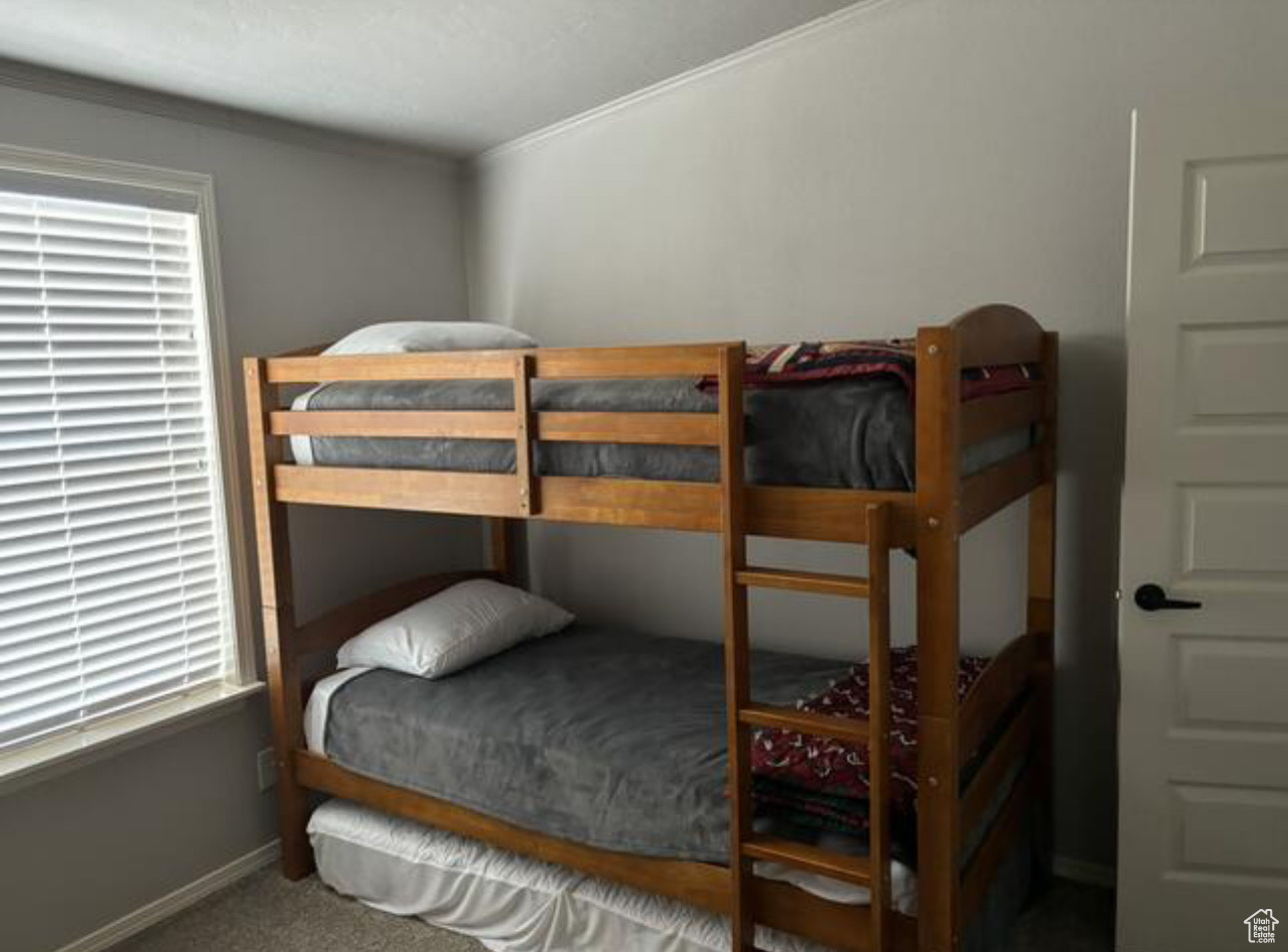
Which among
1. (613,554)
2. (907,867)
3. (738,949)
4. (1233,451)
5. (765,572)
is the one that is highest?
(1233,451)

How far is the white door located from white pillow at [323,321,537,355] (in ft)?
5.71

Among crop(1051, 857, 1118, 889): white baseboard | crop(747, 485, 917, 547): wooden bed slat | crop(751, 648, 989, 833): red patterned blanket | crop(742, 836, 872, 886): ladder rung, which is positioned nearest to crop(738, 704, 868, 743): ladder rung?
crop(751, 648, 989, 833): red patterned blanket

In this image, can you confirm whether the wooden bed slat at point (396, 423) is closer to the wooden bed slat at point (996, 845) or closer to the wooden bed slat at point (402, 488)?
the wooden bed slat at point (402, 488)

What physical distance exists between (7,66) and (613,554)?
91.5 inches

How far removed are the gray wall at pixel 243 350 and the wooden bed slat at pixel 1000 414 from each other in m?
2.23

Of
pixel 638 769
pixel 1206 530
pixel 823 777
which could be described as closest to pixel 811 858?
pixel 823 777

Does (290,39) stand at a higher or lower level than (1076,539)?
higher

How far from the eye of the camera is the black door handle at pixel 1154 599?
7.09 ft

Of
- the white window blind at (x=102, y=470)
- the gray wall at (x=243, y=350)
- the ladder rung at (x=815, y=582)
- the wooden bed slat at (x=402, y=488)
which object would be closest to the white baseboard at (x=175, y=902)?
the gray wall at (x=243, y=350)

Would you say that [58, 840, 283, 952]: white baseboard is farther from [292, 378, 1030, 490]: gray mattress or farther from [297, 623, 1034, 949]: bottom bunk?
[292, 378, 1030, 490]: gray mattress

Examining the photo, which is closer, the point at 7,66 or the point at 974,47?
the point at 7,66

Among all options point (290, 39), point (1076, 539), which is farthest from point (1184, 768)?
point (290, 39)

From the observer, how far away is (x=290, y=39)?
2434 mm

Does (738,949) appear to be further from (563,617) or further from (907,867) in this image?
(563,617)
